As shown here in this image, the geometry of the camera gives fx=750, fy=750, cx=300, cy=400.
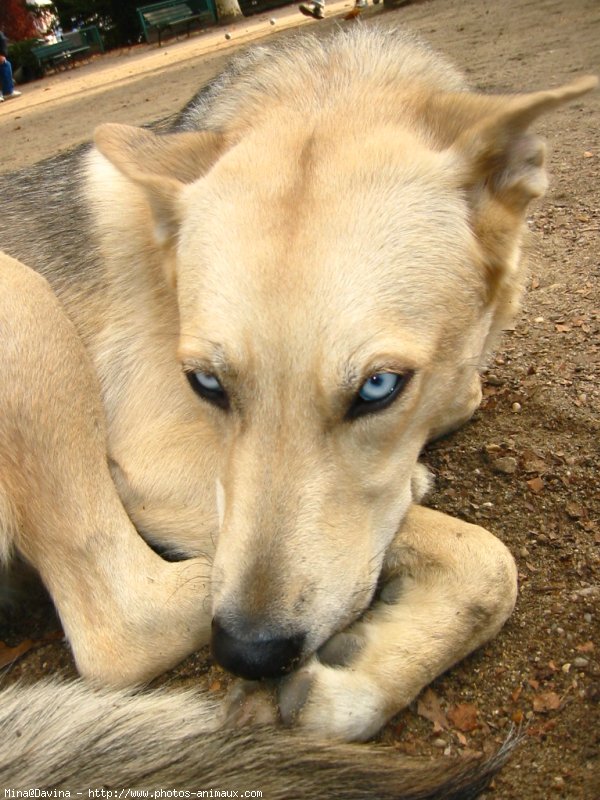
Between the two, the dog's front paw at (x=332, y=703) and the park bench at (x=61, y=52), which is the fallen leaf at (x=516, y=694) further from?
the park bench at (x=61, y=52)

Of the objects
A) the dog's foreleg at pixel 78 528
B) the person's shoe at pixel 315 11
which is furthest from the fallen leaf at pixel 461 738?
the person's shoe at pixel 315 11

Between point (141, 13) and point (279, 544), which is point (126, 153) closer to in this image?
→ point (279, 544)

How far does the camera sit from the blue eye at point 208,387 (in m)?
2.16

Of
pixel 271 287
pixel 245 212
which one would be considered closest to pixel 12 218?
pixel 245 212

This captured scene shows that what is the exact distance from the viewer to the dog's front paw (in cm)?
201

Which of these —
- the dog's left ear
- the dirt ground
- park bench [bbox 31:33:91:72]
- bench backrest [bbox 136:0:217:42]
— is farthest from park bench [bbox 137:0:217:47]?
the dog's left ear

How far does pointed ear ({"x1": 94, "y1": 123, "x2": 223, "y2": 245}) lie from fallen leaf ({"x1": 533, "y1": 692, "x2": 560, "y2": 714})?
183 centimetres

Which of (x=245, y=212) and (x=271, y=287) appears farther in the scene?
(x=245, y=212)

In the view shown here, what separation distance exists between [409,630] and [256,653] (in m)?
0.57

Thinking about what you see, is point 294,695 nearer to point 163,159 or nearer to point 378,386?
point 378,386

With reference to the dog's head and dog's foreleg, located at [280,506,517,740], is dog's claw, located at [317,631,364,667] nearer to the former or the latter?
dog's foreleg, located at [280,506,517,740]

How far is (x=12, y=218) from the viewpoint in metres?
3.35

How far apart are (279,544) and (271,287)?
667 millimetres

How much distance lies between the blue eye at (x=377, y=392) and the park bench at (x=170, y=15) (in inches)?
1056
